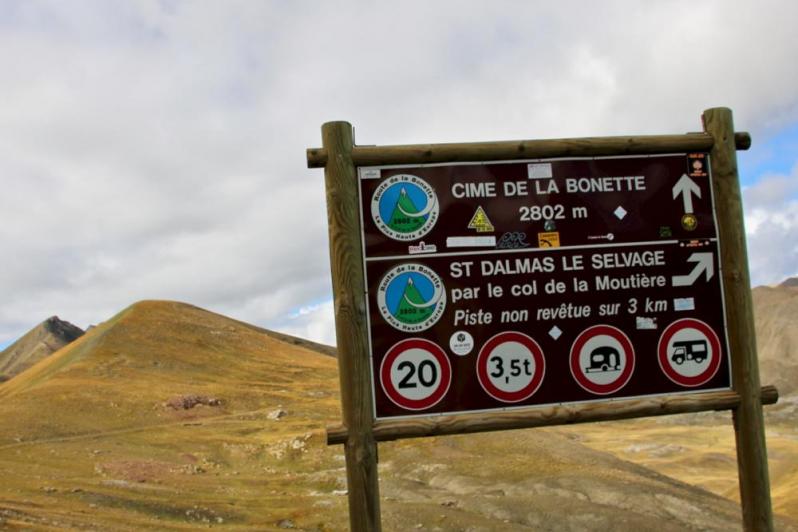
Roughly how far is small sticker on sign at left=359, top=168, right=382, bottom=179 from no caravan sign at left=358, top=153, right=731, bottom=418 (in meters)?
0.01

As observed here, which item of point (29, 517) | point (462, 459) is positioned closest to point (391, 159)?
point (29, 517)

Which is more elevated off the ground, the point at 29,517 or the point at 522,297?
the point at 522,297

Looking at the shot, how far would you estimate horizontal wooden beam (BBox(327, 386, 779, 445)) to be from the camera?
17.3 ft

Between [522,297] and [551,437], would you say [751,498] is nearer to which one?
[522,297]

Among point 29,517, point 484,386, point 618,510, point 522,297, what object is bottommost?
point 618,510

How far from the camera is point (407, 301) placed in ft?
17.6

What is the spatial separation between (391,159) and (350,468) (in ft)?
7.57

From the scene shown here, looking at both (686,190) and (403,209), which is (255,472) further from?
(686,190)

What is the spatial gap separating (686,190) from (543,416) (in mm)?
2142

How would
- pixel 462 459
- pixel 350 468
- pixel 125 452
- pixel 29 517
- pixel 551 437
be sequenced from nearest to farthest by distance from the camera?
pixel 350 468 < pixel 29 517 < pixel 462 459 < pixel 125 452 < pixel 551 437

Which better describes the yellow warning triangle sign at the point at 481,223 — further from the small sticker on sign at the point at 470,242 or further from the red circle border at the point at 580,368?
the red circle border at the point at 580,368

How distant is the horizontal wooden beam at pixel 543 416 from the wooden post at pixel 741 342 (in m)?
0.17

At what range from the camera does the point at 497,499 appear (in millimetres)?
15445

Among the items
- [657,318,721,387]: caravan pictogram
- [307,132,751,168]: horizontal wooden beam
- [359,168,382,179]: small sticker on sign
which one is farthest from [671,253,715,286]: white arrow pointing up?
[359,168,382,179]: small sticker on sign
